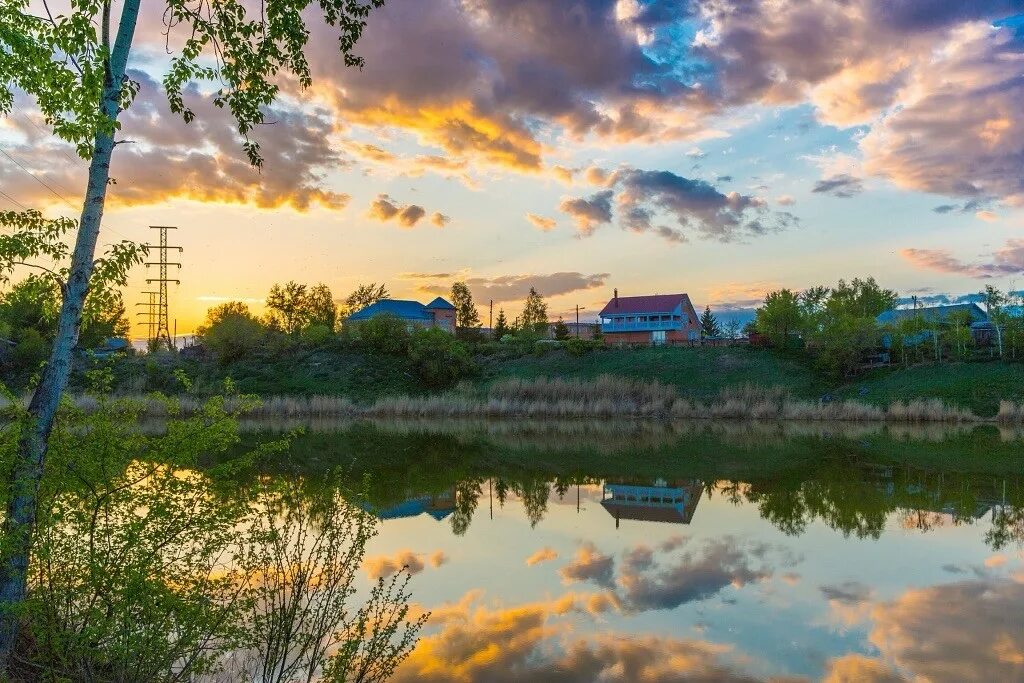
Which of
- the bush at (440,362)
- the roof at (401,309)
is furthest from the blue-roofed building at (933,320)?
the roof at (401,309)

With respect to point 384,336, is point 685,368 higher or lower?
lower

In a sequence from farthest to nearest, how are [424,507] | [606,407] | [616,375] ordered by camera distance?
[616,375], [606,407], [424,507]

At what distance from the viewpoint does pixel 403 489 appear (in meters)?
19.6

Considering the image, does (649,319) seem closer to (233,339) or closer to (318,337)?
(318,337)

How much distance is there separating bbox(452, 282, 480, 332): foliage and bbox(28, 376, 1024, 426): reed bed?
54.7 meters

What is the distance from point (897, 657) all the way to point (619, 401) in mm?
35446

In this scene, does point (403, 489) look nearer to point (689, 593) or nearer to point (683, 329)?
point (689, 593)

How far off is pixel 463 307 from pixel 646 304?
89.0 feet

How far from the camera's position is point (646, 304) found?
8631 centimetres

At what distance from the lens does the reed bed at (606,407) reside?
39.4m

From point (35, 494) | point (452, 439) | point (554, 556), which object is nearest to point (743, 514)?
point (554, 556)

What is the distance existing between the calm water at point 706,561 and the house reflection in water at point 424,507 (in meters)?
0.10

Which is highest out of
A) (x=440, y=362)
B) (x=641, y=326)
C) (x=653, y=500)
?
(x=641, y=326)

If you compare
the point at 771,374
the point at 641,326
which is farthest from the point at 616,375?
the point at 641,326
